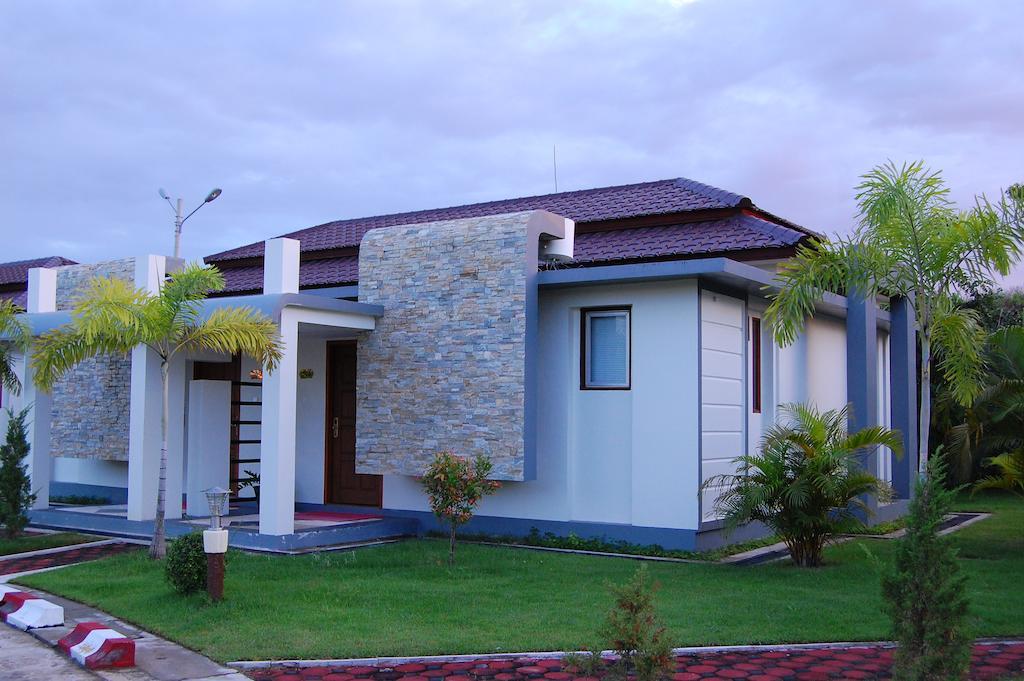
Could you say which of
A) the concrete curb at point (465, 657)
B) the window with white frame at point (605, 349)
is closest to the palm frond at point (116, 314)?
the concrete curb at point (465, 657)

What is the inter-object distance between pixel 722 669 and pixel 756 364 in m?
8.17

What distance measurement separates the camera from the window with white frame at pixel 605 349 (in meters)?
12.5

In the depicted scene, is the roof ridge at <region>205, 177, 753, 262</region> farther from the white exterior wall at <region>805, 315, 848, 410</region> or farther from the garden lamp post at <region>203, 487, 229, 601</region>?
the garden lamp post at <region>203, 487, 229, 601</region>

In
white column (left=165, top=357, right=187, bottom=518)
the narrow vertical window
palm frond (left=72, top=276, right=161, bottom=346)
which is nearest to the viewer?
palm frond (left=72, top=276, right=161, bottom=346)

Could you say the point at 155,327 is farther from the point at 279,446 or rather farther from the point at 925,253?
the point at 925,253

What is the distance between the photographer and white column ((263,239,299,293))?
12.3 m

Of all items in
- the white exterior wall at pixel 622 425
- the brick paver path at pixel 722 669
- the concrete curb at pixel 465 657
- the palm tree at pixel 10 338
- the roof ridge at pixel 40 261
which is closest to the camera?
the brick paver path at pixel 722 669

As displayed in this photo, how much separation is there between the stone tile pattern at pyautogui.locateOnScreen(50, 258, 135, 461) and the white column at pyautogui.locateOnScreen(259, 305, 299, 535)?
13.6 feet

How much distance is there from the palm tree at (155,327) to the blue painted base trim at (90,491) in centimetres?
644

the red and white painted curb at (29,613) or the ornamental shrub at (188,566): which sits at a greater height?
the ornamental shrub at (188,566)

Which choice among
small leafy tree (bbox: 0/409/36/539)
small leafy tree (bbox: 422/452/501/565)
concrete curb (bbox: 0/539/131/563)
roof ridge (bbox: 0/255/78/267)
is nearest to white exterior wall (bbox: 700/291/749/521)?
small leafy tree (bbox: 422/452/501/565)

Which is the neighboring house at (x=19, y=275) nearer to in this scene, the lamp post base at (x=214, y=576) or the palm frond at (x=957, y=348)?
the lamp post base at (x=214, y=576)

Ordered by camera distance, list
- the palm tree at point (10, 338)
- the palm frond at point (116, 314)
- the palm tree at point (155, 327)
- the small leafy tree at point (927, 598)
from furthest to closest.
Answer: the palm tree at point (10, 338) < the palm tree at point (155, 327) < the palm frond at point (116, 314) < the small leafy tree at point (927, 598)

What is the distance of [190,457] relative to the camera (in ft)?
45.9
